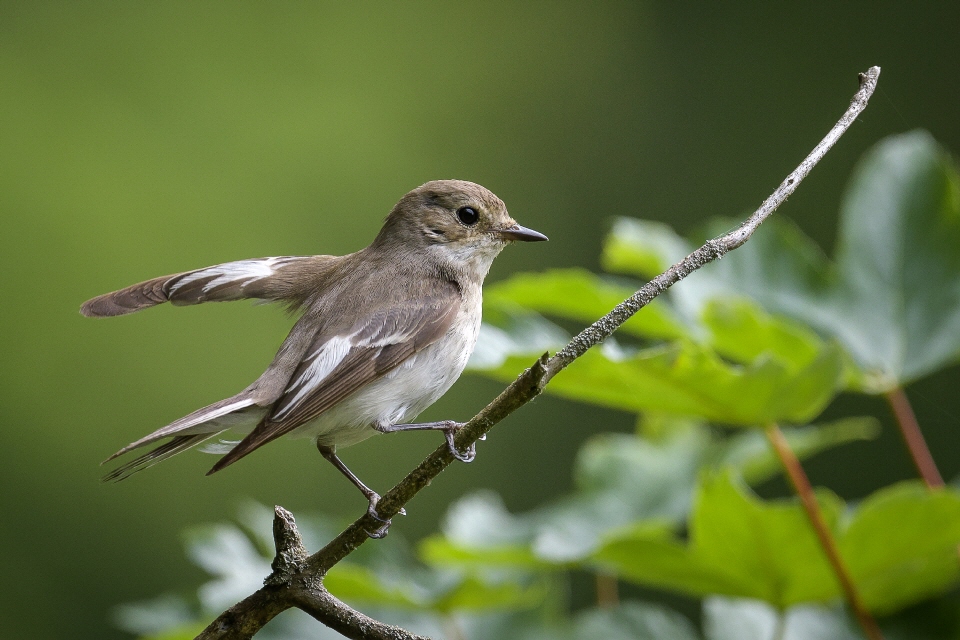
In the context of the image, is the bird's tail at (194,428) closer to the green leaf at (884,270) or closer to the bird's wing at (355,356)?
the bird's wing at (355,356)

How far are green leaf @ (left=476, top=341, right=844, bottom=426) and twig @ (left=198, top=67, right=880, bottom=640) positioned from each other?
1.26ft

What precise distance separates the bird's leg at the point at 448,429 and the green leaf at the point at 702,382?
0.16 m

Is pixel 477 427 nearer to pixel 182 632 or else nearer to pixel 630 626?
pixel 630 626

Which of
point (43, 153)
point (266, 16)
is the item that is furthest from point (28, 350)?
point (266, 16)

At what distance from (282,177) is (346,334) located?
504 cm

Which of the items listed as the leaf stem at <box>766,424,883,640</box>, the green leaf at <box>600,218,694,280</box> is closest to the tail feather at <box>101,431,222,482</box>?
the green leaf at <box>600,218,694,280</box>

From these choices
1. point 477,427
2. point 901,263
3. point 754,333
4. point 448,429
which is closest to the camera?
point 477,427

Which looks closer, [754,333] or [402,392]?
[754,333]

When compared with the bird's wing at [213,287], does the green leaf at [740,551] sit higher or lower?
lower

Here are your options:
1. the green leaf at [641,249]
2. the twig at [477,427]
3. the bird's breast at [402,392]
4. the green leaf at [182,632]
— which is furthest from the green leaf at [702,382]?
the green leaf at [182,632]

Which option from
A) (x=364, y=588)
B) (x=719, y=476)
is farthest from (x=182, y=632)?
(x=719, y=476)

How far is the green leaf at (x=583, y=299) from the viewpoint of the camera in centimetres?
212

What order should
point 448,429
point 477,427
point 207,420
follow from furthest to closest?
point 207,420 < point 448,429 < point 477,427

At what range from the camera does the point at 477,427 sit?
1404mm
